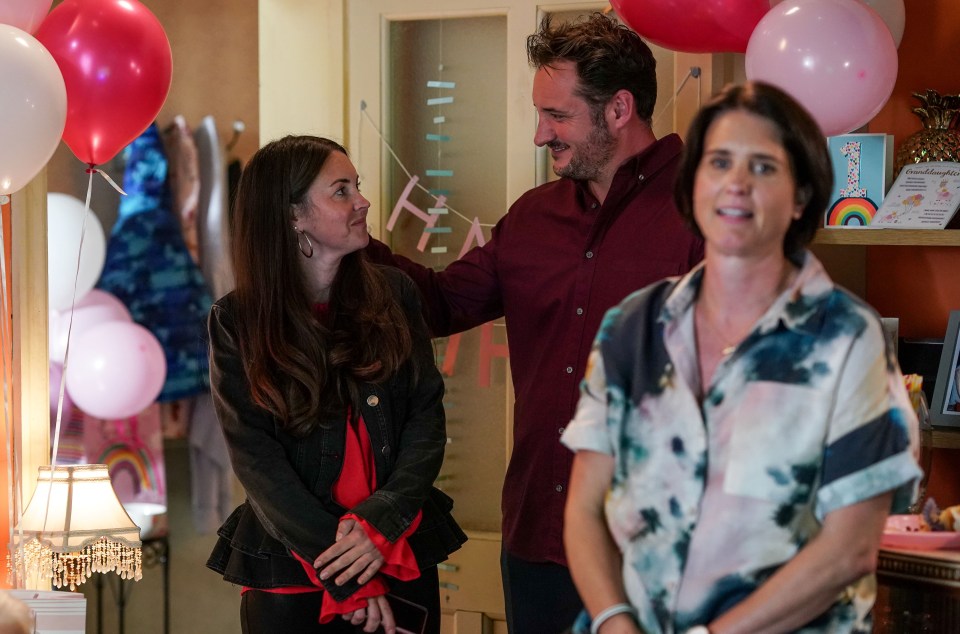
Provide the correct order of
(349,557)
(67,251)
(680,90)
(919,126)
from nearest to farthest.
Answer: (349,557), (919,126), (680,90), (67,251)

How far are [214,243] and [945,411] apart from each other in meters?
2.20

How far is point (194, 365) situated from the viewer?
3.68 metres

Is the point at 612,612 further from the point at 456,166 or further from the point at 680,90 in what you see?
the point at 456,166

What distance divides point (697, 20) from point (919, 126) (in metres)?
0.74

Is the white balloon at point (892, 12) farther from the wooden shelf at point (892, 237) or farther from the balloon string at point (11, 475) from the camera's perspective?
the balloon string at point (11, 475)

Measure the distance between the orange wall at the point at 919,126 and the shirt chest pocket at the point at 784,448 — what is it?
1.68 metres

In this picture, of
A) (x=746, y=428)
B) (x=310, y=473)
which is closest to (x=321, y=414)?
(x=310, y=473)

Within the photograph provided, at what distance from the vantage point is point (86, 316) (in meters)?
3.57

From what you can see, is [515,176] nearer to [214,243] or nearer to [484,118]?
[484,118]

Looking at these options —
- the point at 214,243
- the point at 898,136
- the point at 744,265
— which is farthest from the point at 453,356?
the point at 744,265

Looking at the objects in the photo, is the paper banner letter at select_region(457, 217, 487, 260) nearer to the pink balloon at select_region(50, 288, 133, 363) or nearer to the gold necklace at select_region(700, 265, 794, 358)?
the pink balloon at select_region(50, 288, 133, 363)

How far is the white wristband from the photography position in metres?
1.37

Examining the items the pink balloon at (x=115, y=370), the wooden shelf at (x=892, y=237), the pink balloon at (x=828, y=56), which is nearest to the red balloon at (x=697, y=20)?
the pink balloon at (x=828, y=56)

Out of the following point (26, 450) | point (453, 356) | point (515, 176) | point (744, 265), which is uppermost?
point (515, 176)
